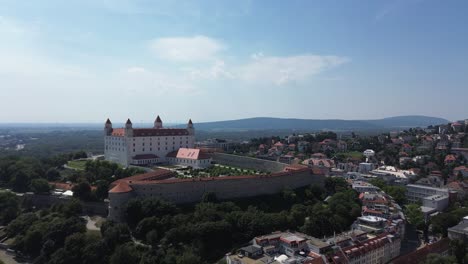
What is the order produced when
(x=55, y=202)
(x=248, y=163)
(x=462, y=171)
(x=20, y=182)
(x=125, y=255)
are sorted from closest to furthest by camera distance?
(x=125, y=255)
(x=55, y=202)
(x=20, y=182)
(x=248, y=163)
(x=462, y=171)

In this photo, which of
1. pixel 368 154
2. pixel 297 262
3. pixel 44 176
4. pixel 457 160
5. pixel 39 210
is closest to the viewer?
pixel 297 262

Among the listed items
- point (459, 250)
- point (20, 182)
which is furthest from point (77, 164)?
point (459, 250)

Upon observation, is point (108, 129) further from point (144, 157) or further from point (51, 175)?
point (51, 175)

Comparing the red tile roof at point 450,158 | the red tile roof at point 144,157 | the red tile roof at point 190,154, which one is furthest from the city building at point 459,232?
the red tile roof at point 144,157

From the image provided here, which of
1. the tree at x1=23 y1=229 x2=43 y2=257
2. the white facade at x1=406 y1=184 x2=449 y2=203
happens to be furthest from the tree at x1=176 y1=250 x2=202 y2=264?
the white facade at x1=406 y1=184 x2=449 y2=203

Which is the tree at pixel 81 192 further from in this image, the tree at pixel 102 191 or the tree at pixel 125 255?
the tree at pixel 125 255

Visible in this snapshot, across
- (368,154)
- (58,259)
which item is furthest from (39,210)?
(368,154)

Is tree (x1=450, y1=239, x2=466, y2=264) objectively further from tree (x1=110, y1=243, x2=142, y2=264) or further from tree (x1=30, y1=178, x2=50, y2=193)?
tree (x1=30, y1=178, x2=50, y2=193)

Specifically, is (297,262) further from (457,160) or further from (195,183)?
(457,160)
